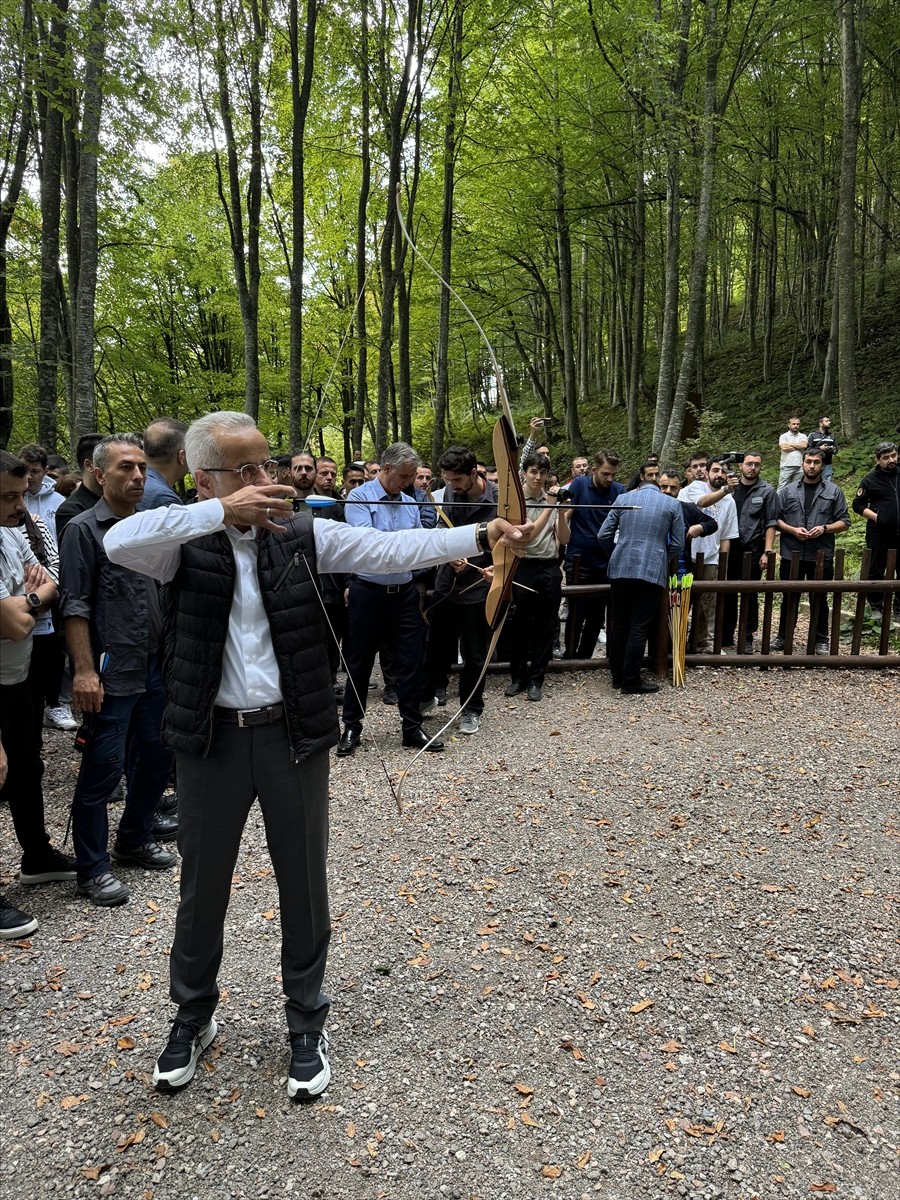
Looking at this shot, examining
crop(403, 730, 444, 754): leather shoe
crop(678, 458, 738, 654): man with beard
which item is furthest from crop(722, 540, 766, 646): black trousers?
crop(403, 730, 444, 754): leather shoe

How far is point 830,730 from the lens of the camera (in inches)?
224

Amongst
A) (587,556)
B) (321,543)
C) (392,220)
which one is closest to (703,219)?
(392,220)

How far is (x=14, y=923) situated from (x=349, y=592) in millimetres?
2874

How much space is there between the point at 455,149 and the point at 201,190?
489 cm

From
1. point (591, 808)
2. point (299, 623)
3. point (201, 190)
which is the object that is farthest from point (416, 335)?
point (299, 623)

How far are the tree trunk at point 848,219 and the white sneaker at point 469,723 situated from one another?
11223 millimetres

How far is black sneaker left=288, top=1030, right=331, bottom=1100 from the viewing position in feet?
7.68

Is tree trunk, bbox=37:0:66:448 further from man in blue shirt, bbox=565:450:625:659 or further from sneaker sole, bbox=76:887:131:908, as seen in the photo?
sneaker sole, bbox=76:887:131:908

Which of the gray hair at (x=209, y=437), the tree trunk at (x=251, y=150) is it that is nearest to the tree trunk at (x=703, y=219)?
the tree trunk at (x=251, y=150)

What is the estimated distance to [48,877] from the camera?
360 centimetres

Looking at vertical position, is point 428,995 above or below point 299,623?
below

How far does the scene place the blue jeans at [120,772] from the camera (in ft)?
11.1

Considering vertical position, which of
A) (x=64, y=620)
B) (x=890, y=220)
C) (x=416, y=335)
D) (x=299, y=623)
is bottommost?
(x=64, y=620)

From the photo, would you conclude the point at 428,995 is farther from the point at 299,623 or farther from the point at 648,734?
the point at 648,734
